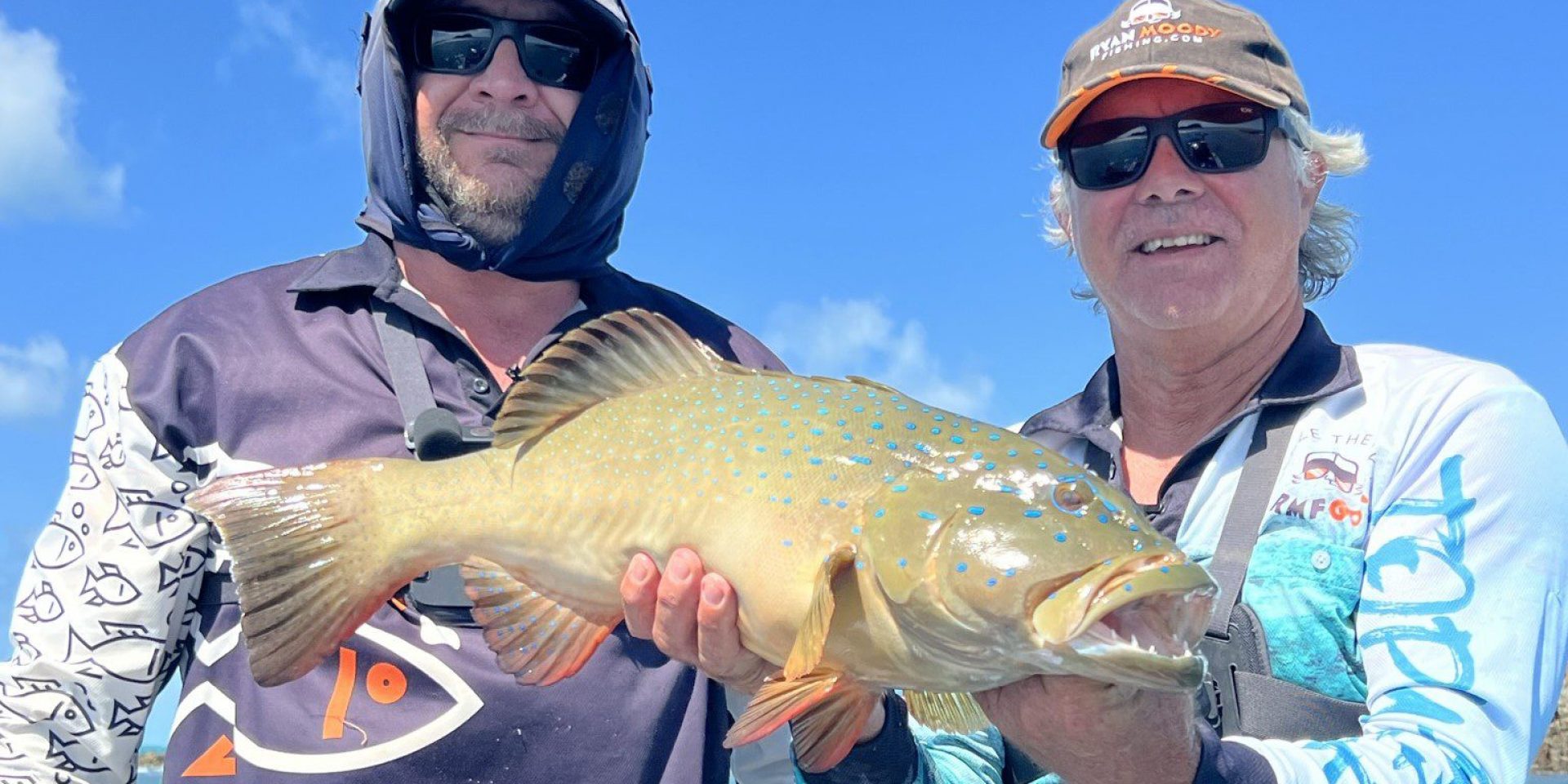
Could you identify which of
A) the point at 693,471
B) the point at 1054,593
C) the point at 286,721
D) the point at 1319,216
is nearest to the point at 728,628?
the point at 693,471

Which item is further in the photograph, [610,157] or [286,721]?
[610,157]

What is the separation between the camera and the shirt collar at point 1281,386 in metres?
4.42

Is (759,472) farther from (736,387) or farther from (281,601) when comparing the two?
(281,601)

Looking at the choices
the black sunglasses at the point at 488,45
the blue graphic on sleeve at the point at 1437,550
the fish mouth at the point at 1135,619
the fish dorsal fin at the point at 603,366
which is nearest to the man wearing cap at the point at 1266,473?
the blue graphic on sleeve at the point at 1437,550

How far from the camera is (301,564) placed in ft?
11.5

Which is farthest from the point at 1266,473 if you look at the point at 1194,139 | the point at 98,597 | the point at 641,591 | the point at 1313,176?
the point at 98,597

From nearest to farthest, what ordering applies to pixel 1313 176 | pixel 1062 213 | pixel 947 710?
1. pixel 947 710
2. pixel 1313 176
3. pixel 1062 213

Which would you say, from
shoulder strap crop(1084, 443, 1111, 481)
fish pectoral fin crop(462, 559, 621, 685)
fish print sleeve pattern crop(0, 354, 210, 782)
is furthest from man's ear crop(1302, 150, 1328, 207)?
fish print sleeve pattern crop(0, 354, 210, 782)

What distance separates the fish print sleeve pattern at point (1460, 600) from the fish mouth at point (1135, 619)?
746 mm

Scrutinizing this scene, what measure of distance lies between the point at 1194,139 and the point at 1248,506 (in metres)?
1.37

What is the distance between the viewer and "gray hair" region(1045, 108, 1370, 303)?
4.82 m

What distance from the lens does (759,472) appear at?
321cm

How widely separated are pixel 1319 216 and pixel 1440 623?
2.13 metres

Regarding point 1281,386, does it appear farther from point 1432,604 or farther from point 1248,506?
point 1432,604
